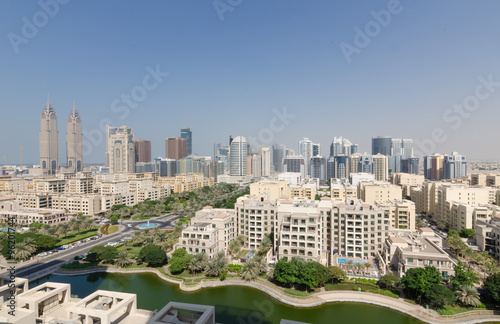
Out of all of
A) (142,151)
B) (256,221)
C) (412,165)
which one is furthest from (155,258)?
(142,151)

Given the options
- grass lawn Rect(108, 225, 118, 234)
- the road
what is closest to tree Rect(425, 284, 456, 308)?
the road

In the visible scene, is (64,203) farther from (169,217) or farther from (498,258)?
(498,258)

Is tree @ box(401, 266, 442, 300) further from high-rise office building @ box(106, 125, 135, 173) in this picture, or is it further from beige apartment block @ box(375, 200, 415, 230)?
high-rise office building @ box(106, 125, 135, 173)

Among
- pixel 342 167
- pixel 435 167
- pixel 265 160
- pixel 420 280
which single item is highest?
pixel 265 160

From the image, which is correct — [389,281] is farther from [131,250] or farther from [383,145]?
[383,145]

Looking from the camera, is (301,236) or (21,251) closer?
(301,236)

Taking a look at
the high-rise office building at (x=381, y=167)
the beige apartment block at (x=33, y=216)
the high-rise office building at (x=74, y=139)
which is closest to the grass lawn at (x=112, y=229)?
the beige apartment block at (x=33, y=216)
